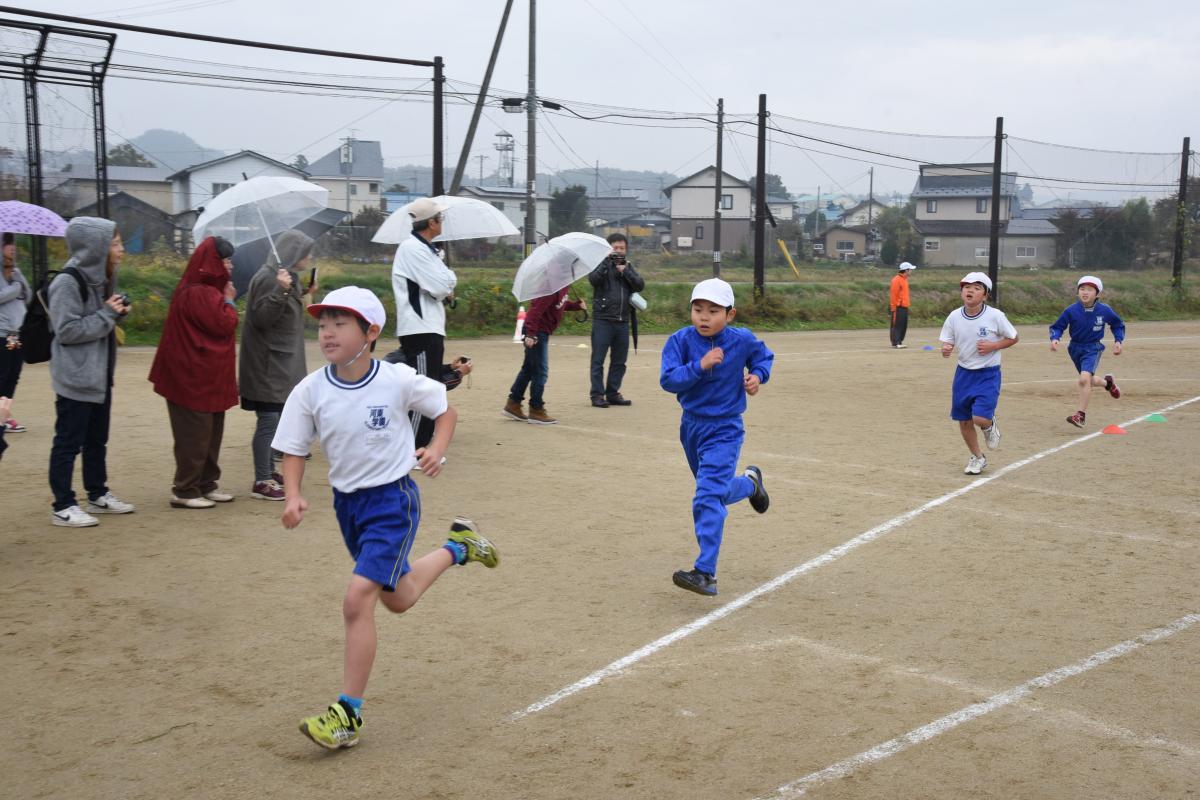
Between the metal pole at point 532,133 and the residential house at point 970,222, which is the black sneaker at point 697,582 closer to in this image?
the metal pole at point 532,133

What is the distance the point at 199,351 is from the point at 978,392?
6.59 metres

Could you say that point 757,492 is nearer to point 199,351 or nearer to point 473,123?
point 199,351

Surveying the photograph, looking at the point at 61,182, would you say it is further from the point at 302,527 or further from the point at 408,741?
the point at 408,741

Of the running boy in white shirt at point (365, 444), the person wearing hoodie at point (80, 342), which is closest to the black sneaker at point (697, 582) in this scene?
the running boy in white shirt at point (365, 444)

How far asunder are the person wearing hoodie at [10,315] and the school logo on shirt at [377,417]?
18.9ft

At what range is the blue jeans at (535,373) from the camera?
12258mm

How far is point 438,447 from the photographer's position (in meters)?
4.56

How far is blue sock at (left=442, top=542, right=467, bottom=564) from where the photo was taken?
16.4 feet

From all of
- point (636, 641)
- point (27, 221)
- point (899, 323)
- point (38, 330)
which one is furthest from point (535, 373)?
point (899, 323)

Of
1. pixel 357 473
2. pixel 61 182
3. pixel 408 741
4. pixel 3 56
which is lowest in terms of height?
pixel 408 741

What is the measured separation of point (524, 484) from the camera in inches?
368

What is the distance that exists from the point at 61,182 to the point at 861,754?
705 inches

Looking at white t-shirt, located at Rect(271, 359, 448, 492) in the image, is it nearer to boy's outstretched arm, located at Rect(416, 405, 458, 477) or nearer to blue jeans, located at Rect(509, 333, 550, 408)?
boy's outstretched arm, located at Rect(416, 405, 458, 477)

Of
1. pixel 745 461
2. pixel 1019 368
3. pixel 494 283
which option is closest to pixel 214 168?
pixel 494 283
